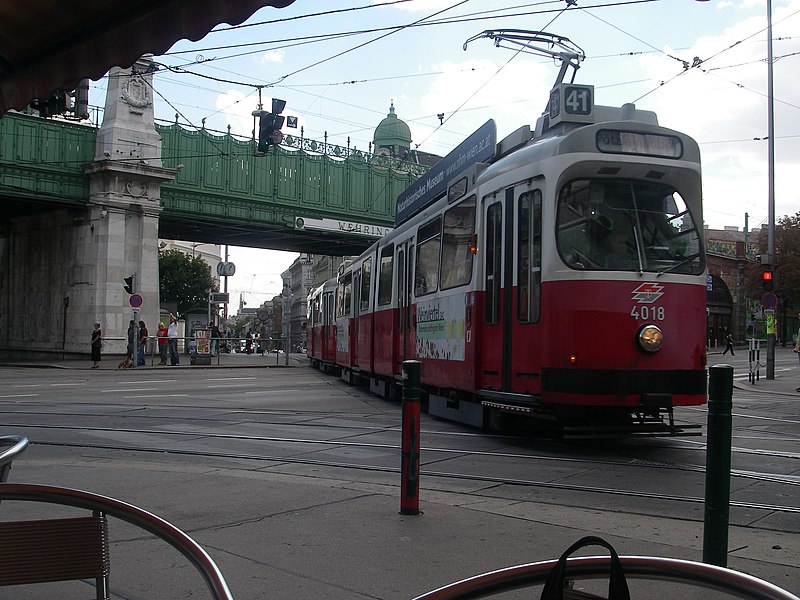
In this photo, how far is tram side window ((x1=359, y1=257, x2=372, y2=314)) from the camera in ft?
56.0

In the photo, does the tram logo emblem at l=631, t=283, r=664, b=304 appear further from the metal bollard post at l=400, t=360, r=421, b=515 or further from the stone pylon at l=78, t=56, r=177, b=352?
the stone pylon at l=78, t=56, r=177, b=352

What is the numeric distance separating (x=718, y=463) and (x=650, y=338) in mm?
4517

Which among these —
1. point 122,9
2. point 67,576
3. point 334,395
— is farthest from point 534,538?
point 334,395

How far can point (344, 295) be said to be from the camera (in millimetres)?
20812

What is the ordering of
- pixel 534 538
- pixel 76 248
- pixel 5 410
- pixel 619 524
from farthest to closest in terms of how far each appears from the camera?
pixel 76 248 → pixel 5 410 → pixel 619 524 → pixel 534 538

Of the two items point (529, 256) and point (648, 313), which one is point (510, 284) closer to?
point (529, 256)

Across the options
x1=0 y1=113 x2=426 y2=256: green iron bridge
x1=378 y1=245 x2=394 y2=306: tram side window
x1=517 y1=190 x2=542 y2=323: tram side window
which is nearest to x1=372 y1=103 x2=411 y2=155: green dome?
x1=0 y1=113 x2=426 y2=256: green iron bridge

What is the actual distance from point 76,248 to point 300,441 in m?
27.2

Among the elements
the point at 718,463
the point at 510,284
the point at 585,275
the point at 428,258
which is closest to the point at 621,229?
the point at 585,275

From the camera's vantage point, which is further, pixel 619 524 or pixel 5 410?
pixel 5 410

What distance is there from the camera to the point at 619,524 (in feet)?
18.5

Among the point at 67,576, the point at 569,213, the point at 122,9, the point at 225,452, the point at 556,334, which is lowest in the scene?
the point at 225,452

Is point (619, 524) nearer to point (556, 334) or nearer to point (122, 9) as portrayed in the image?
point (556, 334)

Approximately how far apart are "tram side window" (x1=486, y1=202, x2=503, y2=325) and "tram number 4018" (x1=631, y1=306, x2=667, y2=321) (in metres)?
1.73
